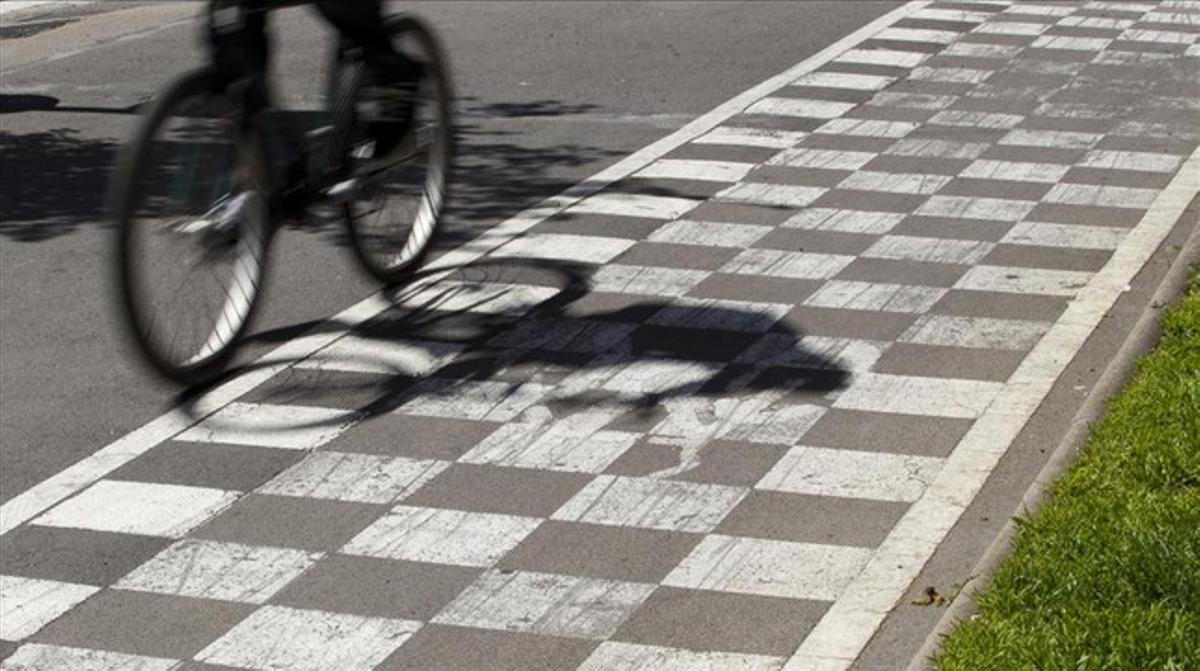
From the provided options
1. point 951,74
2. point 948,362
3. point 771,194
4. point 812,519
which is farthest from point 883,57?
point 812,519

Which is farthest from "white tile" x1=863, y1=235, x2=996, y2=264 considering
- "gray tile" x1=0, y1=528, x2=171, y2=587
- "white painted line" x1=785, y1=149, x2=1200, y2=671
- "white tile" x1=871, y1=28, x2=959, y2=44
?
"white tile" x1=871, y1=28, x2=959, y2=44

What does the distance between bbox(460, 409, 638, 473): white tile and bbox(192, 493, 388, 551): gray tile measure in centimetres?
56

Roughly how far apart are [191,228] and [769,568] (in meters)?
2.58

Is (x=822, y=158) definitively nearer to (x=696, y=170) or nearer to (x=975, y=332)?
(x=696, y=170)

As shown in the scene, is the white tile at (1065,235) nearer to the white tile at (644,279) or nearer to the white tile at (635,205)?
the white tile at (644,279)

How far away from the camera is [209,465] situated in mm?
7977

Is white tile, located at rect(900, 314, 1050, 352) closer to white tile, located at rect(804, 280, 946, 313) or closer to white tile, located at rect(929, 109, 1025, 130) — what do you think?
white tile, located at rect(804, 280, 946, 313)

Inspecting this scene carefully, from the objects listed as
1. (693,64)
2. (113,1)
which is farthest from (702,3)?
(113,1)

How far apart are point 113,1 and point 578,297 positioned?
11.3 m

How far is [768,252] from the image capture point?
10.5 metres

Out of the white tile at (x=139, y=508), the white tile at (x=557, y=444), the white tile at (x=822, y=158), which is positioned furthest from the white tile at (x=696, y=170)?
the white tile at (x=139, y=508)

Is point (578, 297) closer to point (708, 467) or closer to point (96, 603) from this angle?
point (708, 467)

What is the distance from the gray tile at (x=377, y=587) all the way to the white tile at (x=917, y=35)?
1012cm

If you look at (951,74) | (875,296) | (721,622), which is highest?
(721,622)
